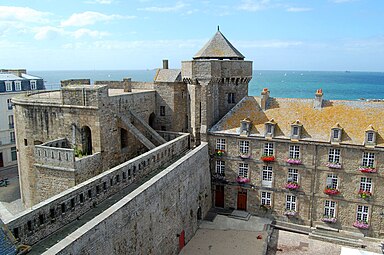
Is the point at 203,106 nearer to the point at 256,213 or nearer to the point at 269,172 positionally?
the point at 269,172

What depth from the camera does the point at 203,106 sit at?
93.4 feet

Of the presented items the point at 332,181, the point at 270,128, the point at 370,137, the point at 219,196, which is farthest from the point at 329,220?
the point at 219,196

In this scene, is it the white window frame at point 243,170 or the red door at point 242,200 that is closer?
the white window frame at point 243,170

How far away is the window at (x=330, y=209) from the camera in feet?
82.7

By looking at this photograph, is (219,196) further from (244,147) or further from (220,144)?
(244,147)

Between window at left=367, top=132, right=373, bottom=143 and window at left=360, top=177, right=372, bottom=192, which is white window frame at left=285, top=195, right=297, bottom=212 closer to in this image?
window at left=360, top=177, right=372, bottom=192

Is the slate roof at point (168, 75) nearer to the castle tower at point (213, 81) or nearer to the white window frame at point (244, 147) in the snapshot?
the castle tower at point (213, 81)

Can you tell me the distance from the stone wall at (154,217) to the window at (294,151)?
6.51 meters

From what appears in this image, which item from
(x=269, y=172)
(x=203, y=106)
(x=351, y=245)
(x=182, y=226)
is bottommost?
(x=351, y=245)

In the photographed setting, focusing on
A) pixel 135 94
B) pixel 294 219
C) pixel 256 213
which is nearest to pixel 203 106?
pixel 135 94

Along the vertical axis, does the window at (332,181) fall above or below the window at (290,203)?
above

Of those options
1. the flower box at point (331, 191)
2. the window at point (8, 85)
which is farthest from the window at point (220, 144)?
the window at point (8, 85)

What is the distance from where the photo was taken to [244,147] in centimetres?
2697

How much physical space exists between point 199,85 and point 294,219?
42.9ft
